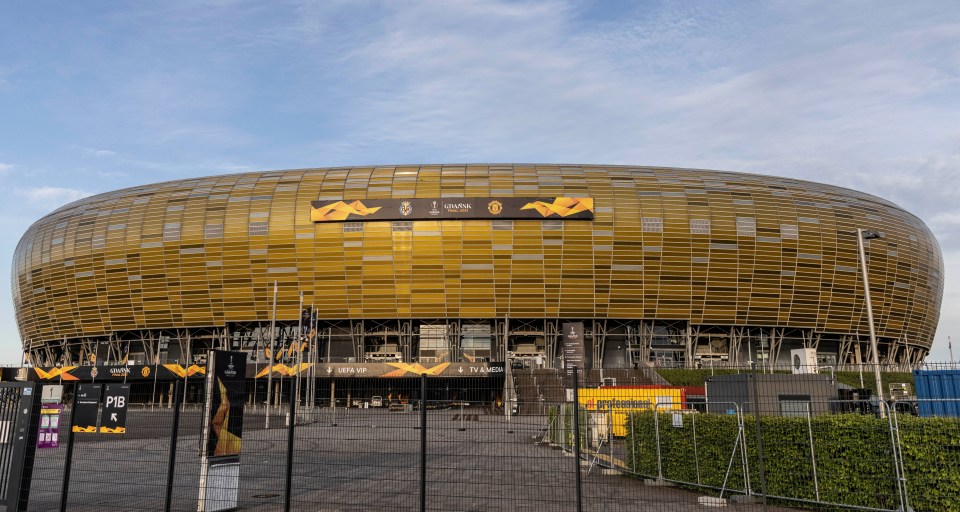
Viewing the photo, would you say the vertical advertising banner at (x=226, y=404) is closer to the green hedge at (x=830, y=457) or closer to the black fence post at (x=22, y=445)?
the black fence post at (x=22, y=445)

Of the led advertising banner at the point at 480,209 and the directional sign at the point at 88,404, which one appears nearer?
the directional sign at the point at 88,404

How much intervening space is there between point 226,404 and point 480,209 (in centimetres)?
6273

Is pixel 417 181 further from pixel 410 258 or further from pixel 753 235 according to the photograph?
pixel 753 235

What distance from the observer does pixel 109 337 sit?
85.2 meters

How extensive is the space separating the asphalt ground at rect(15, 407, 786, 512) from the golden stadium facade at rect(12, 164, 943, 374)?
53.6m

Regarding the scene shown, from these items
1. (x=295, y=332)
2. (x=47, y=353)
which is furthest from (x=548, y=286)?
(x=47, y=353)

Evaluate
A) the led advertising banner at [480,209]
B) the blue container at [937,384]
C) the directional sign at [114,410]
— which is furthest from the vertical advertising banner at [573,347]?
the directional sign at [114,410]

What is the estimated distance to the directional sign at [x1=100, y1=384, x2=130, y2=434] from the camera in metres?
15.4

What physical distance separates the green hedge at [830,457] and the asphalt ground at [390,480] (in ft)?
2.57

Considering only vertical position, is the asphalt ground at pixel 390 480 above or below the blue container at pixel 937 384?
below

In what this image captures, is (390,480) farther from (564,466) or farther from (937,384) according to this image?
(937,384)

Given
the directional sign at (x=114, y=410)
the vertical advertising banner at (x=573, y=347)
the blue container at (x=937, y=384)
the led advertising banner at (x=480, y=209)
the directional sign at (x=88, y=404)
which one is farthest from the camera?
the led advertising banner at (x=480, y=209)

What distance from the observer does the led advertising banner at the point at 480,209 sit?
75.4m

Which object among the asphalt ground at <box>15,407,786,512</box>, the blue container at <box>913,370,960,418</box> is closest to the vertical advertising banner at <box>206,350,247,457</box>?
the asphalt ground at <box>15,407,786,512</box>
